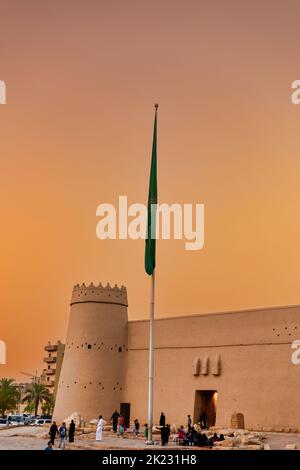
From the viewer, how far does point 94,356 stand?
126 feet

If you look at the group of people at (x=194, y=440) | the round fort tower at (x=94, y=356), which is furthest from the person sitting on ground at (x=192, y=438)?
the round fort tower at (x=94, y=356)

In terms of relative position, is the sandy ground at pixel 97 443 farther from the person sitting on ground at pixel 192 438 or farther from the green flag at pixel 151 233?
the green flag at pixel 151 233

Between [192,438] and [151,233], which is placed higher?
[151,233]

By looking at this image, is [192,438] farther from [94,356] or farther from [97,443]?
[94,356]

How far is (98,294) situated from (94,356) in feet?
12.6

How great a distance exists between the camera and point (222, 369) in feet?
113

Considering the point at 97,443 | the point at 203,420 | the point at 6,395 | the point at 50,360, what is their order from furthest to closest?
1. the point at 50,360
2. the point at 6,395
3. the point at 203,420
4. the point at 97,443

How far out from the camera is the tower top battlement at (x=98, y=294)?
39.5m

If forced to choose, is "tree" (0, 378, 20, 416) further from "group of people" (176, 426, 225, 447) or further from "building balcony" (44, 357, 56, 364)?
"group of people" (176, 426, 225, 447)

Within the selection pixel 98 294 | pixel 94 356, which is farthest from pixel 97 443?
pixel 98 294

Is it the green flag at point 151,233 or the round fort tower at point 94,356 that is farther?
the round fort tower at point 94,356

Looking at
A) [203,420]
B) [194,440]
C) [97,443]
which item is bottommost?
[97,443]

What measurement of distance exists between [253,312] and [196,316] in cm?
377
